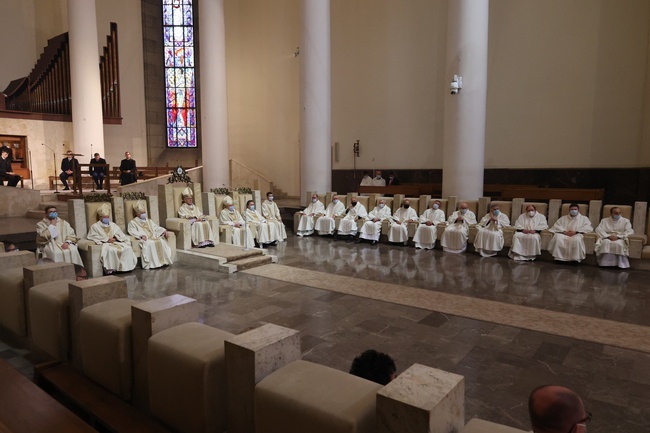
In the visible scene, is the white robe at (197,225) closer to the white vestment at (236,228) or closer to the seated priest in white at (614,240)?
the white vestment at (236,228)

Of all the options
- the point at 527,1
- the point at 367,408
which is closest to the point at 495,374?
the point at 367,408

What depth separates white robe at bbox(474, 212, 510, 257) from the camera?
30.1 feet

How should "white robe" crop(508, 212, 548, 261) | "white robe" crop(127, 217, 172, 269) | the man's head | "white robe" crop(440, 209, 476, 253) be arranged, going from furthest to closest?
"white robe" crop(440, 209, 476, 253)
"white robe" crop(508, 212, 548, 261)
"white robe" crop(127, 217, 172, 269)
the man's head

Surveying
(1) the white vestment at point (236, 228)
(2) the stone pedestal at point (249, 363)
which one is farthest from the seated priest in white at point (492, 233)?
(2) the stone pedestal at point (249, 363)

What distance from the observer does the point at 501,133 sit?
43.0ft

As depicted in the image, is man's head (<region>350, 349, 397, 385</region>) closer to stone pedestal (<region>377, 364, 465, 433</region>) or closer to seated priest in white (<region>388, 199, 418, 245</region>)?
stone pedestal (<region>377, 364, 465, 433</region>)

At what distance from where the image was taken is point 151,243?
8.30 m

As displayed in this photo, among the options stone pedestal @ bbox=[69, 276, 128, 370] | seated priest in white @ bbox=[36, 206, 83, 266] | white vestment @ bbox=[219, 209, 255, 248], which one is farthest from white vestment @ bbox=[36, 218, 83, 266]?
stone pedestal @ bbox=[69, 276, 128, 370]

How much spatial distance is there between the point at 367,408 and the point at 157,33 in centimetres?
2017

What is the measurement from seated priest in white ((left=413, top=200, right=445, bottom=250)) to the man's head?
7849 millimetres

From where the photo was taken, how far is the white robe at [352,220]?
11.2m

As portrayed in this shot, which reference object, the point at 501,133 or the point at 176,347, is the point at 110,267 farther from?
the point at 501,133

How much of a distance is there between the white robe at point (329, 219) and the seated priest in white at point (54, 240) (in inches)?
222

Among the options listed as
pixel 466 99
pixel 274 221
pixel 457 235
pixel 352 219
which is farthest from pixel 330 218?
pixel 466 99
